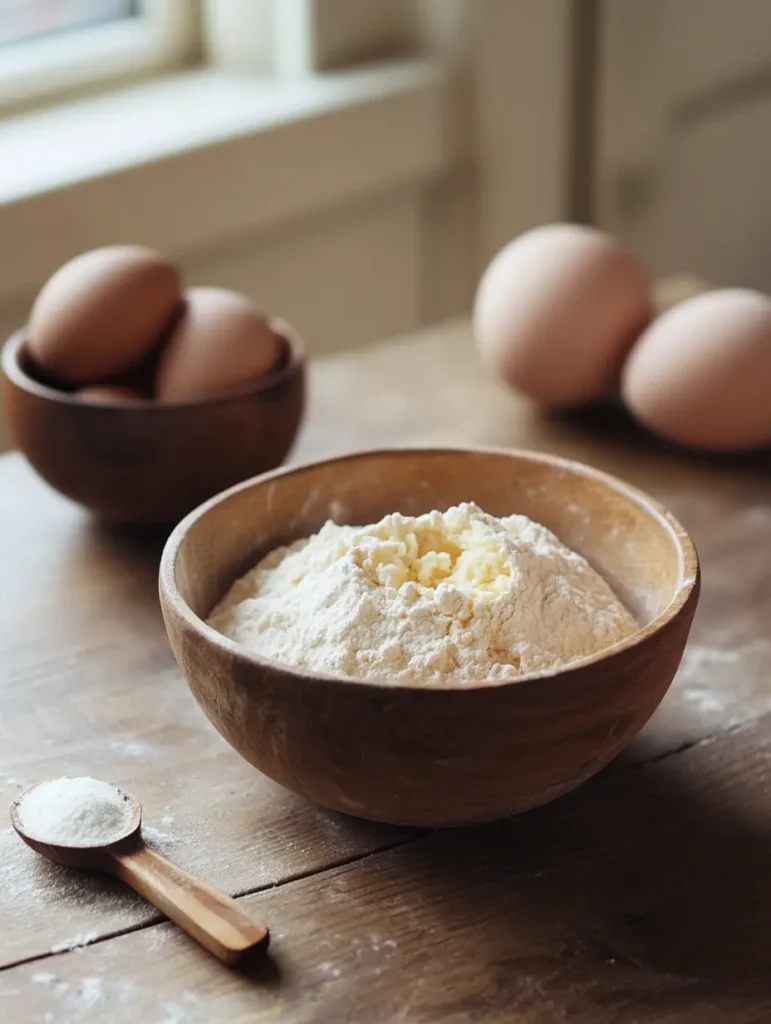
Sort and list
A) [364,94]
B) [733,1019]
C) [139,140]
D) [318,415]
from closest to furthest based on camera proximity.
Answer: [733,1019] → [318,415] → [139,140] → [364,94]

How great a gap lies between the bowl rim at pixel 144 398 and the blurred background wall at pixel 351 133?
0.47 meters

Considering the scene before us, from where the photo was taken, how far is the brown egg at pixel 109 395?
970 mm

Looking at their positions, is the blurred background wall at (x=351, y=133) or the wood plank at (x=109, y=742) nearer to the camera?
the wood plank at (x=109, y=742)

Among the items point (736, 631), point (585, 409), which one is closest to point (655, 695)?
point (736, 631)

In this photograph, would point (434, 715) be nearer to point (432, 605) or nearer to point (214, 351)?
point (432, 605)

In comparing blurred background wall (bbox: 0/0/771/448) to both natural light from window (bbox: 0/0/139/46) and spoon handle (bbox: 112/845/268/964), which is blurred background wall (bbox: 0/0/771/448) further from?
spoon handle (bbox: 112/845/268/964)

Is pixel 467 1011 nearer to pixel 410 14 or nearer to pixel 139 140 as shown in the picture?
pixel 139 140

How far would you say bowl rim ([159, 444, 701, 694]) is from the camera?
24.1 inches

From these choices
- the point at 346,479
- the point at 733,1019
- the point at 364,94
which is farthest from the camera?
the point at 364,94

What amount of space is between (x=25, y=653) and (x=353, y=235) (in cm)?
104

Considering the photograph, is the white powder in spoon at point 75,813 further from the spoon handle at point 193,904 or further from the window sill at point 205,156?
the window sill at point 205,156

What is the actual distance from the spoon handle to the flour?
111 millimetres

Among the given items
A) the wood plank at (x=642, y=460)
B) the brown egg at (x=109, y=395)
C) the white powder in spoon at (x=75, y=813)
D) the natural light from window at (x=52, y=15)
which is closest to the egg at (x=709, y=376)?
the wood plank at (x=642, y=460)

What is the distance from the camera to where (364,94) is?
1.70m
